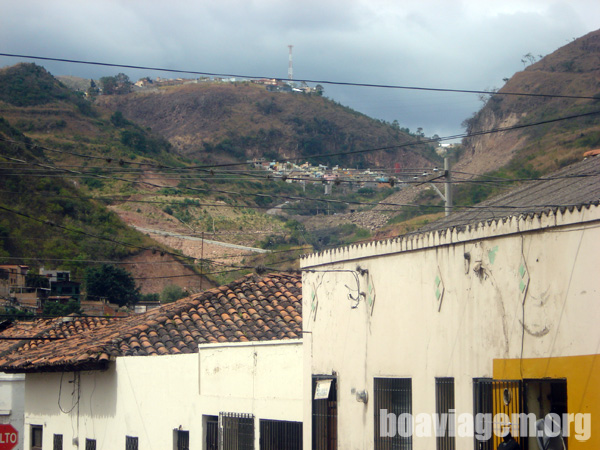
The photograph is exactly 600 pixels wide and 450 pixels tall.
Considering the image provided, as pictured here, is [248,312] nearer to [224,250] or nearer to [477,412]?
[477,412]

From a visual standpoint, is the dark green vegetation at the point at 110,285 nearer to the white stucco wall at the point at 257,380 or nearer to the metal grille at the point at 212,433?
the metal grille at the point at 212,433

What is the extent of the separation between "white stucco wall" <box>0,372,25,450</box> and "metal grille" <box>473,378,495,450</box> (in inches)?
694

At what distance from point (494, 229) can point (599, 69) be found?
256ft

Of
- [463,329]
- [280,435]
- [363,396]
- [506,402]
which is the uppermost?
[463,329]

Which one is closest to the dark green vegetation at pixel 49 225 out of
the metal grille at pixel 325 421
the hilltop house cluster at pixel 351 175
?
the hilltop house cluster at pixel 351 175

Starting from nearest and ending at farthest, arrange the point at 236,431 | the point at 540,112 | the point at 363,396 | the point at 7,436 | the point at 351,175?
the point at 363,396 < the point at 236,431 < the point at 7,436 < the point at 351,175 < the point at 540,112

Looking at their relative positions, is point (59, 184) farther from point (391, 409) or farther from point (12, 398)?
point (391, 409)

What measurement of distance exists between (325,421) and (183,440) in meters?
3.88

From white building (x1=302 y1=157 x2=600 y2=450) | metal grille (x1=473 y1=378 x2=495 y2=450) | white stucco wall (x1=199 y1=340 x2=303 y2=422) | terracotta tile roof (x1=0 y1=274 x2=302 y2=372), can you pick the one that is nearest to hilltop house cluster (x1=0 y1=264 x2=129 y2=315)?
terracotta tile roof (x1=0 y1=274 x2=302 y2=372)

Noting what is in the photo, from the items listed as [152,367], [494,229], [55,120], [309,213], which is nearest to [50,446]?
[152,367]

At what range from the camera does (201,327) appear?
50.3 feet

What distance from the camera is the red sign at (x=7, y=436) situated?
40.5ft

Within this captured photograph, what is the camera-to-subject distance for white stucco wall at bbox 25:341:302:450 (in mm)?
11055

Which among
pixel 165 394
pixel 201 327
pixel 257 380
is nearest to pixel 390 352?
pixel 257 380
